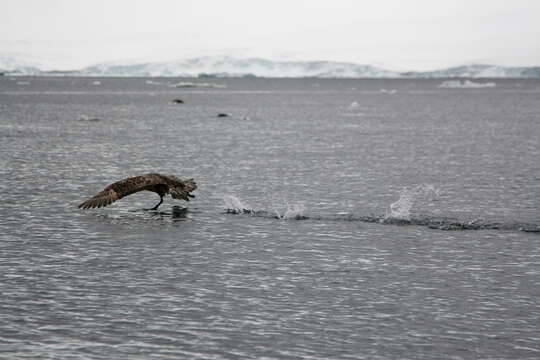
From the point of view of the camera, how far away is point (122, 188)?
3061cm

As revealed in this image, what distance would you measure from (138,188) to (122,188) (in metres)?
0.55

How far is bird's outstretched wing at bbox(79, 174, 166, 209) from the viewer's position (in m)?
30.6

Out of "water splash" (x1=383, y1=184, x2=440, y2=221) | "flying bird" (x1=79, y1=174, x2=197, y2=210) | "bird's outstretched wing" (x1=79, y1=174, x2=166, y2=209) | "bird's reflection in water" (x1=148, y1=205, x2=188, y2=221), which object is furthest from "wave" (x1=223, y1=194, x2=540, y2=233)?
"bird's outstretched wing" (x1=79, y1=174, x2=166, y2=209)

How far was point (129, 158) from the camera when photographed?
57.9 meters

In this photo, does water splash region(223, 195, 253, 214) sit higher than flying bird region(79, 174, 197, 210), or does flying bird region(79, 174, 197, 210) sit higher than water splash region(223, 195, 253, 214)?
flying bird region(79, 174, 197, 210)

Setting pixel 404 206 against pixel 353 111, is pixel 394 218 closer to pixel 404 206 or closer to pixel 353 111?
pixel 404 206

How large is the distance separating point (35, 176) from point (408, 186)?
1845 cm

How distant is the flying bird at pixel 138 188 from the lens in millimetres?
30625

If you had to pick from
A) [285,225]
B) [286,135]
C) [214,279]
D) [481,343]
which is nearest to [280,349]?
[481,343]

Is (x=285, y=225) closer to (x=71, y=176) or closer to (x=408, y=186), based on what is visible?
(x=408, y=186)

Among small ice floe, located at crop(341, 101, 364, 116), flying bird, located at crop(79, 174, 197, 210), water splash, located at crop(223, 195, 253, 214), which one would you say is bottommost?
small ice floe, located at crop(341, 101, 364, 116)

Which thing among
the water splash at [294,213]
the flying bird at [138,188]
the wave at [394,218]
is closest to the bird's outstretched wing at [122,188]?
the flying bird at [138,188]

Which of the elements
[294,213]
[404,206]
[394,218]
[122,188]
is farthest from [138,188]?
[404,206]

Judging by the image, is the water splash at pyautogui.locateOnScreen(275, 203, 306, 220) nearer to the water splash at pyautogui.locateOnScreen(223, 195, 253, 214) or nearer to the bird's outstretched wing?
the water splash at pyautogui.locateOnScreen(223, 195, 253, 214)
